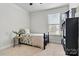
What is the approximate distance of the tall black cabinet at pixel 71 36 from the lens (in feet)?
4.28

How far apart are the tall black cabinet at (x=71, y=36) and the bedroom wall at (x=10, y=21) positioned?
0.74m

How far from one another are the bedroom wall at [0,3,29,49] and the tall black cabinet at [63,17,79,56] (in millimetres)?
745

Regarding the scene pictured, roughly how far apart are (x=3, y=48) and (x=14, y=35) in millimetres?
255

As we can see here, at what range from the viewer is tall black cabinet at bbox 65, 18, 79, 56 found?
51.4 inches

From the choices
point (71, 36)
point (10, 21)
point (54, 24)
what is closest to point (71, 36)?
point (71, 36)


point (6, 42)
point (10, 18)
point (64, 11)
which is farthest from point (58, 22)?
point (6, 42)

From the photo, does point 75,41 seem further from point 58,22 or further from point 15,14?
point 15,14

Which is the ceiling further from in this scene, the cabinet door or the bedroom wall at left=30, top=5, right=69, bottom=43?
the cabinet door

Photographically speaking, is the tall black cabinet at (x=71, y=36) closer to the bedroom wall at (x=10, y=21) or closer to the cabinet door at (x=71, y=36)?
the cabinet door at (x=71, y=36)

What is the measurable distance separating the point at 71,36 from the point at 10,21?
1.08 metres

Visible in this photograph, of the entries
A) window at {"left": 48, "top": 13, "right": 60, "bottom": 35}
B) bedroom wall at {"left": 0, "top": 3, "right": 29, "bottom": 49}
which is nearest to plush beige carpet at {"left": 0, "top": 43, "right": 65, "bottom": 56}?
Answer: bedroom wall at {"left": 0, "top": 3, "right": 29, "bottom": 49}

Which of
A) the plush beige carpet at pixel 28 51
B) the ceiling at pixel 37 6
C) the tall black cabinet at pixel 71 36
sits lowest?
the plush beige carpet at pixel 28 51

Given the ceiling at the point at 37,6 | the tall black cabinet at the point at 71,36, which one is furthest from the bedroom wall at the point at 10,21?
the tall black cabinet at the point at 71,36

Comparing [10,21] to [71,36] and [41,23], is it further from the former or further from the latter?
[71,36]
